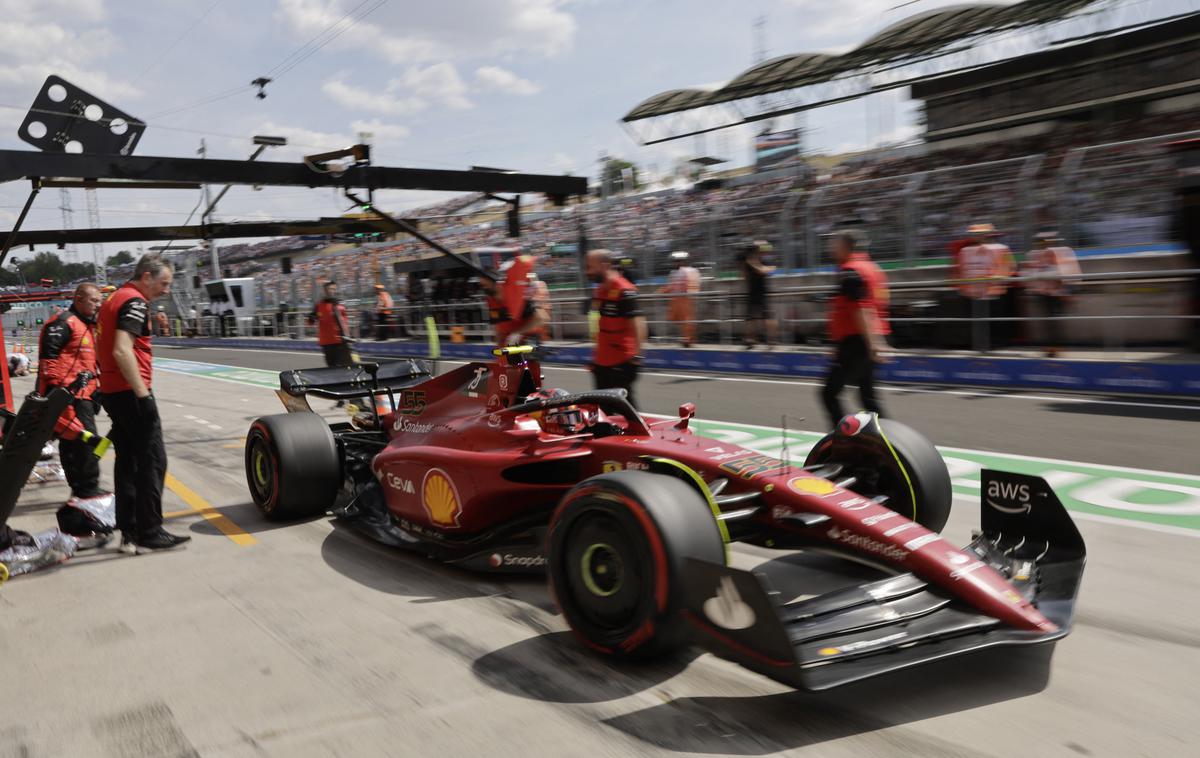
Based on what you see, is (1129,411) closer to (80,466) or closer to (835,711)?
(835,711)

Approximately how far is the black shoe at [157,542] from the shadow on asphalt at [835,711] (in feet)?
12.1

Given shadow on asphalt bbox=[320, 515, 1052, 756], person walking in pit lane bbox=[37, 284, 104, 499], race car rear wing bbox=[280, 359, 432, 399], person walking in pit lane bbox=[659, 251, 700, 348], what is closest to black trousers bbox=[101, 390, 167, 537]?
race car rear wing bbox=[280, 359, 432, 399]

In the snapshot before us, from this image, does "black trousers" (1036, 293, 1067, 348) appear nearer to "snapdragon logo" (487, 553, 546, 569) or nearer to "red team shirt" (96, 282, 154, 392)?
"snapdragon logo" (487, 553, 546, 569)

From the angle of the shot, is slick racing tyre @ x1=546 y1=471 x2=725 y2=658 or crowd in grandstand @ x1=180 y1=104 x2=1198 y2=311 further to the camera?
crowd in grandstand @ x1=180 y1=104 x2=1198 y2=311

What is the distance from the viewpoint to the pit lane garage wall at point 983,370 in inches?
371

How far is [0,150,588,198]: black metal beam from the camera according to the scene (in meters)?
8.34

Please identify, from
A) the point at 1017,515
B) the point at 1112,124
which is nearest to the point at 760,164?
the point at 1112,124

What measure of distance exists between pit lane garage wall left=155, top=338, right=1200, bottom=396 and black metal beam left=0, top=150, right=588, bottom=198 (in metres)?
2.76

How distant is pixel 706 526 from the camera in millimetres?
3260

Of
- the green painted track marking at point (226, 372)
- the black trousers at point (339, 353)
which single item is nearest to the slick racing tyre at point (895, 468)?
the black trousers at point (339, 353)

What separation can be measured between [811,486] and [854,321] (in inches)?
119

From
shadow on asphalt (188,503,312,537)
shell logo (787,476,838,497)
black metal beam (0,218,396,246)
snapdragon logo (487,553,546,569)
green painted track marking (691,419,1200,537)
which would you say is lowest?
green painted track marking (691,419,1200,537)

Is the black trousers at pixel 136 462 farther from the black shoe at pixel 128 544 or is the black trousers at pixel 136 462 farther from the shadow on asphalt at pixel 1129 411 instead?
the shadow on asphalt at pixel 1129 411

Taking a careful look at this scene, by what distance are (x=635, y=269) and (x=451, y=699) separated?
15961 mm
